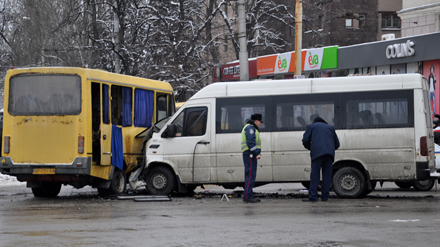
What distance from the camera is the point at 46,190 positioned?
1543cm

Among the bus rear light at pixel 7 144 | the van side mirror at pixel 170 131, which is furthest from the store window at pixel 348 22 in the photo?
the bus rear light at pixel 7 144

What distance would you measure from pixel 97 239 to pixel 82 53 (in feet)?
111

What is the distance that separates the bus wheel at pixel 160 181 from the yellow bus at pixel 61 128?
2.46 ft

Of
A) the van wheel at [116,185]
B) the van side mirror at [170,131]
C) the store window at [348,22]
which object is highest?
the store window at [348,22]

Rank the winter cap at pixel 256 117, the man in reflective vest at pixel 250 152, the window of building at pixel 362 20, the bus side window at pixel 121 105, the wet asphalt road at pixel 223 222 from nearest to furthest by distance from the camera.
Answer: the wet asphalt road at pixel 223 222
the man in reflective vest at pixel 250 152
the winter cap at pixel 256 117
the bus side window at pixel 121 105
the window of building at pixel 362 20

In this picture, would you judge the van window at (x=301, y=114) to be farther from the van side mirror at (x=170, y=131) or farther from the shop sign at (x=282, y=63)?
the shop sign at (x=282, y=63)

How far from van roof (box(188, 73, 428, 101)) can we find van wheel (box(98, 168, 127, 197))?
2.29m

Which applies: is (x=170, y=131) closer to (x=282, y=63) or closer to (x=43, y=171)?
(x=43, y=171)

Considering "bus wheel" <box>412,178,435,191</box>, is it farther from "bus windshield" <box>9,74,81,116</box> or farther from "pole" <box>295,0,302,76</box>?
"bus windshield" <box>9,74,81,116</box>

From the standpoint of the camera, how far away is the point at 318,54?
1205 inches

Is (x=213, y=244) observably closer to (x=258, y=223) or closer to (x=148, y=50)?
(x=258, y=223)

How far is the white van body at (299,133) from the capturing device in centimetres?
1382

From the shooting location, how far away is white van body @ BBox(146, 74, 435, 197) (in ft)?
45.3

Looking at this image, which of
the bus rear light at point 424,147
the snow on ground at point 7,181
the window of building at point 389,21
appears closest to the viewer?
the bus rear light at point 424,147
